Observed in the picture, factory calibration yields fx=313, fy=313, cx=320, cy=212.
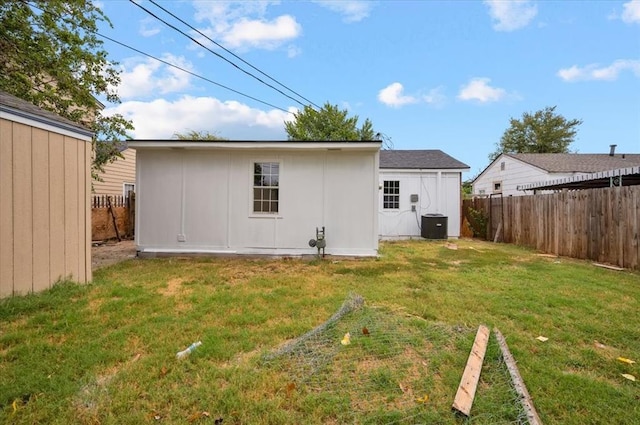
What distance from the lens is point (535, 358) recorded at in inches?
104

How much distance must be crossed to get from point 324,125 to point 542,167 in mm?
14160

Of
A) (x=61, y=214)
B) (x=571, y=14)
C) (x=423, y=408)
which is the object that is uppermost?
(x=571, y=14)

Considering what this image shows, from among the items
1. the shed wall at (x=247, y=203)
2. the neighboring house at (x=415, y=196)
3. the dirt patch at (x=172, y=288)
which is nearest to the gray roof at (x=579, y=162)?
the neighboring house at (x=415, y=196)

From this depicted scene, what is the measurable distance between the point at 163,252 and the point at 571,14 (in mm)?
12576

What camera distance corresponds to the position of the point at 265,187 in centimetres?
738

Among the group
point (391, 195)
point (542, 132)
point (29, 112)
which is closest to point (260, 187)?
point (29, 112)

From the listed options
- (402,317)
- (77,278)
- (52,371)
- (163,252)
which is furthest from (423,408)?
(163,252)

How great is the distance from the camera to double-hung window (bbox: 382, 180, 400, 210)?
11.9 m

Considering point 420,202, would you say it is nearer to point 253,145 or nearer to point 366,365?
point 253,145

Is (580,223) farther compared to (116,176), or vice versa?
(116,176)

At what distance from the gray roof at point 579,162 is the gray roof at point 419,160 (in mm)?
5398

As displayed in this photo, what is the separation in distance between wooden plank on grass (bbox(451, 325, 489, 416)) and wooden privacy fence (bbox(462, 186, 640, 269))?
5.69 meters

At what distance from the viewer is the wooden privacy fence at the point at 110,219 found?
992 centimetres

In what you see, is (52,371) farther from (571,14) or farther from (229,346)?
(571,14)
